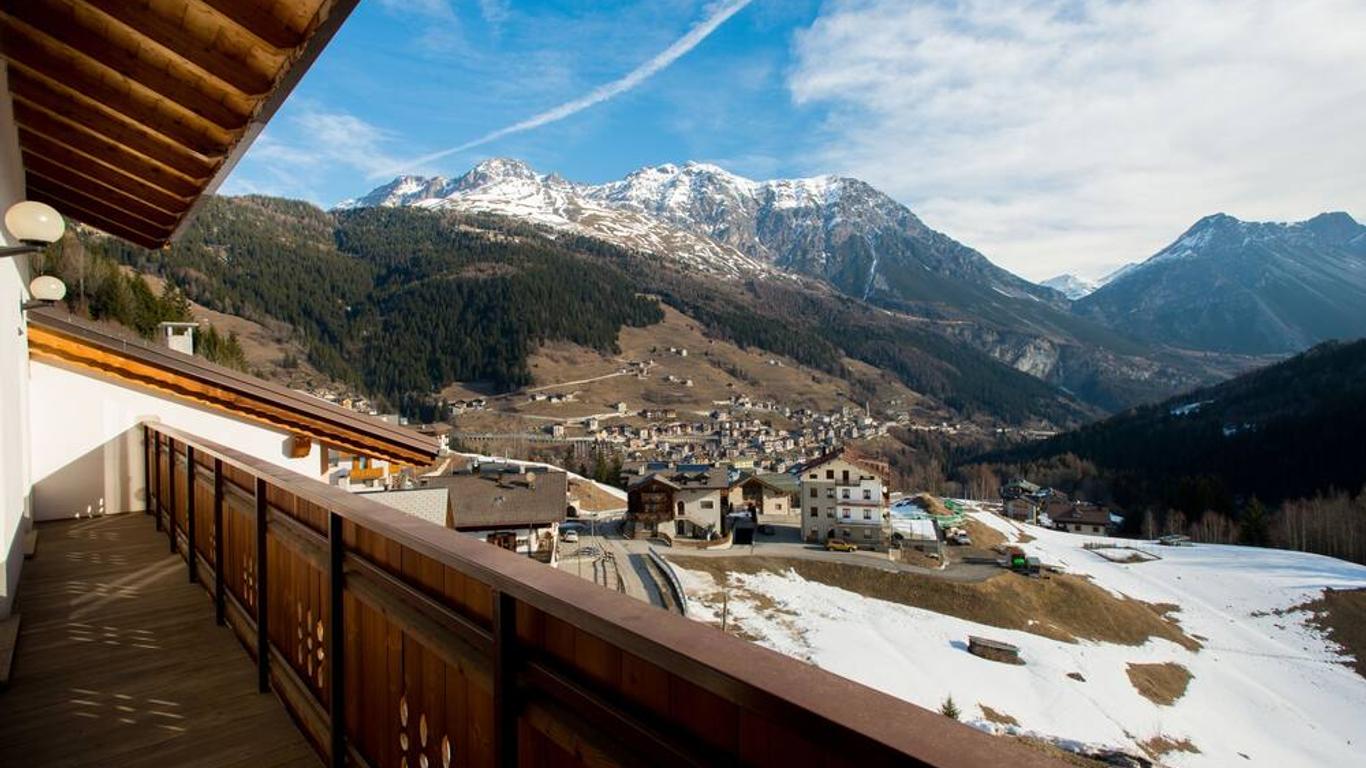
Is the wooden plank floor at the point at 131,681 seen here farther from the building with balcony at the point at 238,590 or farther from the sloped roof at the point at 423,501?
the sloped roof at the point at 423,501

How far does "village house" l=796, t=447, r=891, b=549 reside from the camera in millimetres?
37438

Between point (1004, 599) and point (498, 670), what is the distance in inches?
1341

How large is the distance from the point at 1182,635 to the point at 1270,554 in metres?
23.7

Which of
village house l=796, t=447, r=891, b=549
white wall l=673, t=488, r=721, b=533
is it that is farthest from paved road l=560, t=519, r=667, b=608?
village house l=796, t=447, r=891, b=549

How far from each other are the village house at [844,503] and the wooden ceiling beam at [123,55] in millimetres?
36643

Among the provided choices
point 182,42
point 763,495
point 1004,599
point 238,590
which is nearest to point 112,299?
point 763,495

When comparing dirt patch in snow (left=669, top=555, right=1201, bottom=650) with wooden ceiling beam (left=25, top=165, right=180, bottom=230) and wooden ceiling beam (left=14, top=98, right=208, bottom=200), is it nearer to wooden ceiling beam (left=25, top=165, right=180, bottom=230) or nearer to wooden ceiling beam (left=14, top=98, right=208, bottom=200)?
wooden ceiling beam (left=25, top=165, right=180, bottom=230)

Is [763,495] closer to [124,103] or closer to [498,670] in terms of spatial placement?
[124,103]

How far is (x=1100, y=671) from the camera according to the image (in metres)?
25.2

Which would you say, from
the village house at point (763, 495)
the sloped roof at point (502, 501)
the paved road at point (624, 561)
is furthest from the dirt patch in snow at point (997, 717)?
the village house at point (763, 495)

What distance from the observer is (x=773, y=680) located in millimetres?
913

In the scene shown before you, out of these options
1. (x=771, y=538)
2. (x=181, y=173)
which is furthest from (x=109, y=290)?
(x=181, y=173)

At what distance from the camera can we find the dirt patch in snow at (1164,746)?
19578 millimetres

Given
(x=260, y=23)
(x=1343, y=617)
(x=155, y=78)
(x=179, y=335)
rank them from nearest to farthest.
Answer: (x=260, y=23)
(x=155, y=78)
(x=179, y=335)
(x=1343, y=617)
